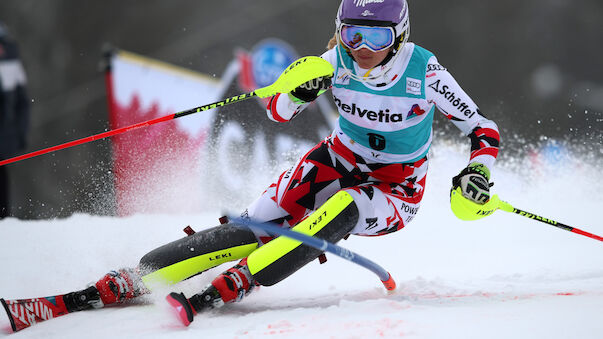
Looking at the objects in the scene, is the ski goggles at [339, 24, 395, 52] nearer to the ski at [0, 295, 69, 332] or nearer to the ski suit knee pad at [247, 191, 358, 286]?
the ski suit knee pad at [247, 191, 358, 286]

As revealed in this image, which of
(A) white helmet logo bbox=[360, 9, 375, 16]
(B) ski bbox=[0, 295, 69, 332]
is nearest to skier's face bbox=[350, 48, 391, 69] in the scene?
(A) white helmet logo bbox=[360, 9, 375, 16]

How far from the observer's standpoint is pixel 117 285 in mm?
2793

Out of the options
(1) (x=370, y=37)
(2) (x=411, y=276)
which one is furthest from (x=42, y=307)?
(2) (x=411, y=276)

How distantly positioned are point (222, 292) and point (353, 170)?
0.85m

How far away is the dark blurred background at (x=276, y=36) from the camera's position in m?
5.83

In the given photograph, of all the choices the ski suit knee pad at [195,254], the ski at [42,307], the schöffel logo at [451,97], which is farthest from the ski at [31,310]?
the schöffel logo at [451,97]

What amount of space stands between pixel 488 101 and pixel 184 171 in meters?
3.16

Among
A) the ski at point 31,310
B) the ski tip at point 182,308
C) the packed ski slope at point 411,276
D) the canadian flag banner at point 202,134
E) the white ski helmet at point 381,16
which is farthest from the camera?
the canadian flag banner at point 202,134

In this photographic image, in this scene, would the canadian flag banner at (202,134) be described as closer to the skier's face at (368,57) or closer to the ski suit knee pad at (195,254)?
the ski suit knee pad at (195,254)

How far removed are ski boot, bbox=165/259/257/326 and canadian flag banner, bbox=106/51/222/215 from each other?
1.98 meters

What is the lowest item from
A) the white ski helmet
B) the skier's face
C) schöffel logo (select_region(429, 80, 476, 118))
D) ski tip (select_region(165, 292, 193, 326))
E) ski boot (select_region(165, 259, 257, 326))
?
ski tip (select_region(165, 292, 193, 326))

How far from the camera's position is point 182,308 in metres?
2.42

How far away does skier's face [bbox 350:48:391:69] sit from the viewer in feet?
8.80

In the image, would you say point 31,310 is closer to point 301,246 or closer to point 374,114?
point 301,246
